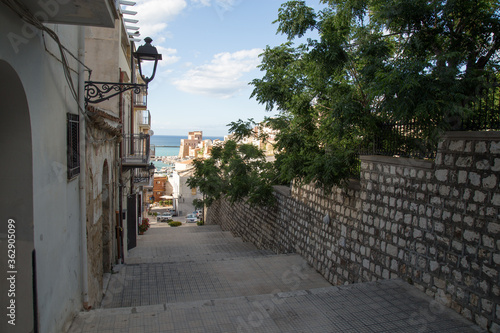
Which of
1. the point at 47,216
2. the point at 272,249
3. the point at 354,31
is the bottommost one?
the point at 272,249

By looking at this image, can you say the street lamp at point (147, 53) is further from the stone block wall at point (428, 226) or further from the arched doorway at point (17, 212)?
the stone block wall at point (428, 226)

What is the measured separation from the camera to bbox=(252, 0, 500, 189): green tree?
15.6 ft

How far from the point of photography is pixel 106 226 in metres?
7.84

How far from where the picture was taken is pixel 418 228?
5.24 metres

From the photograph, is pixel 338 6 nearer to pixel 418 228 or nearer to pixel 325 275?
pixel 418 228

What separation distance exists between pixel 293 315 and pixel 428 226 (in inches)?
92.0

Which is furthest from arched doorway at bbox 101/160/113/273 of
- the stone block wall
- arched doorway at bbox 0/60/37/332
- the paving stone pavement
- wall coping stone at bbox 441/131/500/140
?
wall coping stone at bbox 441/131/500/140

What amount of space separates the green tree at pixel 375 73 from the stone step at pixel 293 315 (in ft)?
7.86

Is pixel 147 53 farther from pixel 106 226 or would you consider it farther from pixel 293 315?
pixel 106 226

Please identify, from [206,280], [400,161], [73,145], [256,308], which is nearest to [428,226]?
[400,161]

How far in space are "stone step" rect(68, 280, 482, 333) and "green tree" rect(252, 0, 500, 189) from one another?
2396 mm

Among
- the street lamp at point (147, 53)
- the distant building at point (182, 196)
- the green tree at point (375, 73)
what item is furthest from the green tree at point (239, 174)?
the distant building at point (182, 196)

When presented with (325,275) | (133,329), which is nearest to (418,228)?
(325,275)

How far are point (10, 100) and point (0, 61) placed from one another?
46 cm
